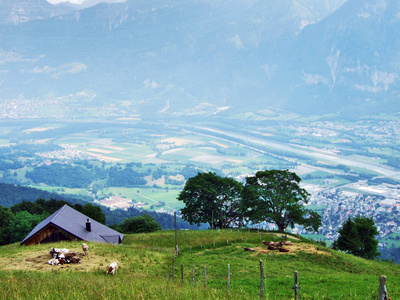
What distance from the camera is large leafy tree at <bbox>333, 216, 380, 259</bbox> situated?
4641 centimetres

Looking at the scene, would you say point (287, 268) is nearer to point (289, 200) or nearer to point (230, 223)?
point (289, 200)

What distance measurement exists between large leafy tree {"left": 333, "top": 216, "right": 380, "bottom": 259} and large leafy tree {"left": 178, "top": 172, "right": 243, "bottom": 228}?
1581 centimetres

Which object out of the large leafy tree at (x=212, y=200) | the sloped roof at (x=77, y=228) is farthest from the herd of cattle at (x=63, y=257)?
the large leafy tree at (x=212, y=200)

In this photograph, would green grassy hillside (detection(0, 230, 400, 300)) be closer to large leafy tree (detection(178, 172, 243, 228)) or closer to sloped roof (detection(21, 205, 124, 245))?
sloped roof (detection(21, 205, 124, 245))

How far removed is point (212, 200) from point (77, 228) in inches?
950

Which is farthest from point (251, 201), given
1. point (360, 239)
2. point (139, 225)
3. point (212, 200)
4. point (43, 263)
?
Result: point (43, 263)

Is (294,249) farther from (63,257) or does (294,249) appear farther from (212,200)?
(212,200)

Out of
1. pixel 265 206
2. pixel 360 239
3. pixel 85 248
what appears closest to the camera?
pixel 85 248

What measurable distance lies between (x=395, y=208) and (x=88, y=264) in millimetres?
120314

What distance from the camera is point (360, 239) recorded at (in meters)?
46.9

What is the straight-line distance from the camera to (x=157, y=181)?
595ft

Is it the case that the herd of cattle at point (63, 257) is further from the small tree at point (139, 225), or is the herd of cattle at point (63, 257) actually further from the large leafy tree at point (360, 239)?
the small tree at point (139, 225)

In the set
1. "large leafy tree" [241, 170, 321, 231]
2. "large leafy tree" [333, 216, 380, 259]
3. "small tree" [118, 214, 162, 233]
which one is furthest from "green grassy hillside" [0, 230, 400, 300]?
"small tree" [118, 214, 162, 233]

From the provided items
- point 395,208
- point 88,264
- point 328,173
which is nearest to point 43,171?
point 328,173
